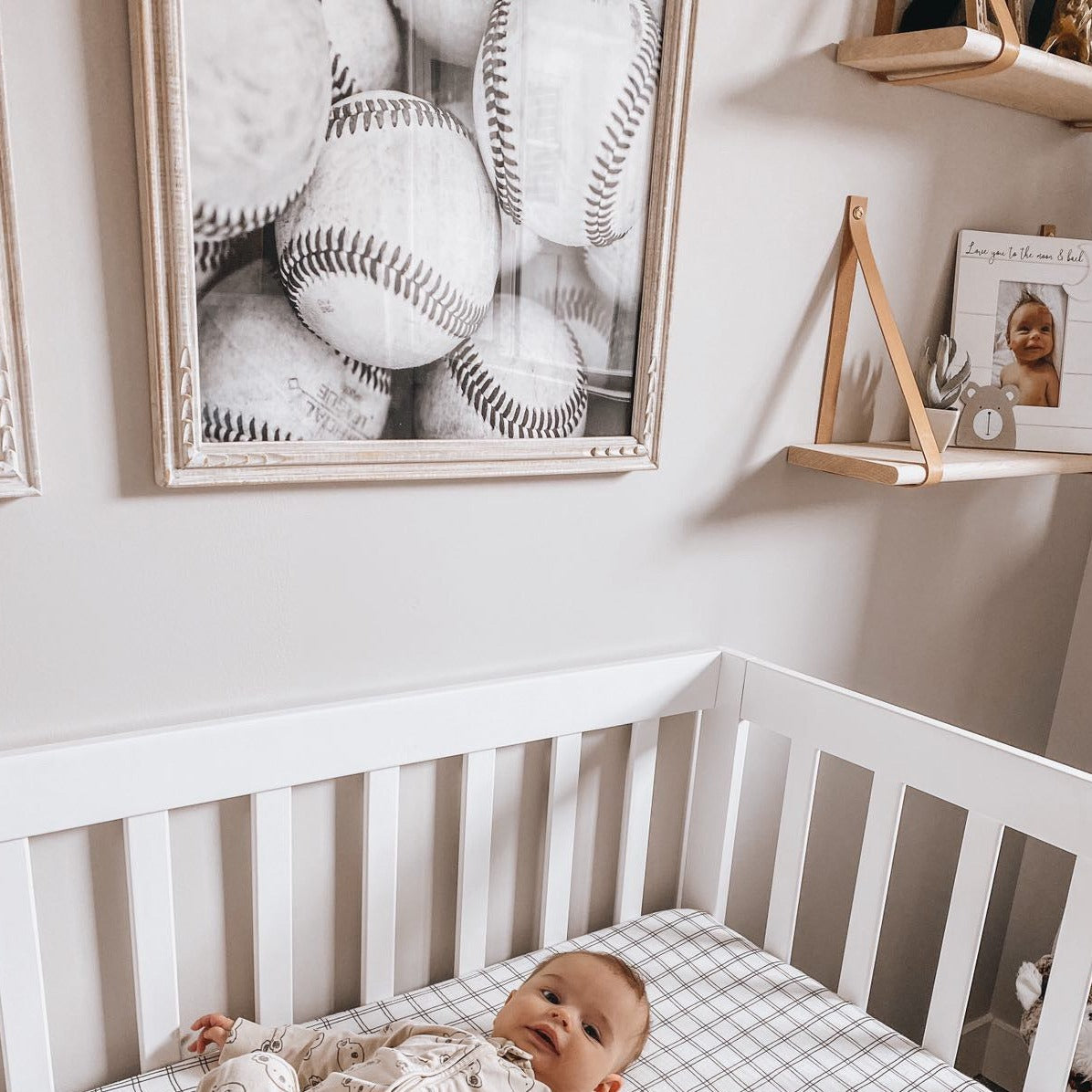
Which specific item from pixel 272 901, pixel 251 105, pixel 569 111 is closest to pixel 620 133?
pixel 569 111


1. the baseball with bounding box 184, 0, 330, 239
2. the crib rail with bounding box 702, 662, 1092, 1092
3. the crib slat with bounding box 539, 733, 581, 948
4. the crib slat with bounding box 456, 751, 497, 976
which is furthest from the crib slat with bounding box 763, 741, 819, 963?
the baseball with bounding box 184, 0, 330, 239

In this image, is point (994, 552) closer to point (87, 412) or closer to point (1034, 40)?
point (1034, 40)

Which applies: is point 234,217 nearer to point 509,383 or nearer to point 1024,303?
point 509,383

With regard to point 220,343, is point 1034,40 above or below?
above

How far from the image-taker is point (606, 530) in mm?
1376

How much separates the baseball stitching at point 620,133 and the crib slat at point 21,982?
3.09 feet

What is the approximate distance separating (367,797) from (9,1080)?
46 cm

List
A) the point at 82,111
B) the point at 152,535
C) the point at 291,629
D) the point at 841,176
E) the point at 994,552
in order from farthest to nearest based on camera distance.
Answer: the point at 994,552
the point at 841,176
the point at 291,629
the point at 152,535
the point at 82,111

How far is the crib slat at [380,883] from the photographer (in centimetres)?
123

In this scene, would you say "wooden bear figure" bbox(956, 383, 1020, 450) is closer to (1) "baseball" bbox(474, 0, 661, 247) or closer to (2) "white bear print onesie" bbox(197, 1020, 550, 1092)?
(1) "baseball" bbox(474, 0, 661, 247)

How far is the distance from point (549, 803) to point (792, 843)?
1.15 ft

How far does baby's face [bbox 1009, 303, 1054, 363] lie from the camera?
165 centimetres

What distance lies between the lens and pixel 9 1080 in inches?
41.0

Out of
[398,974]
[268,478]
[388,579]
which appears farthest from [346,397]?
[398,974]
